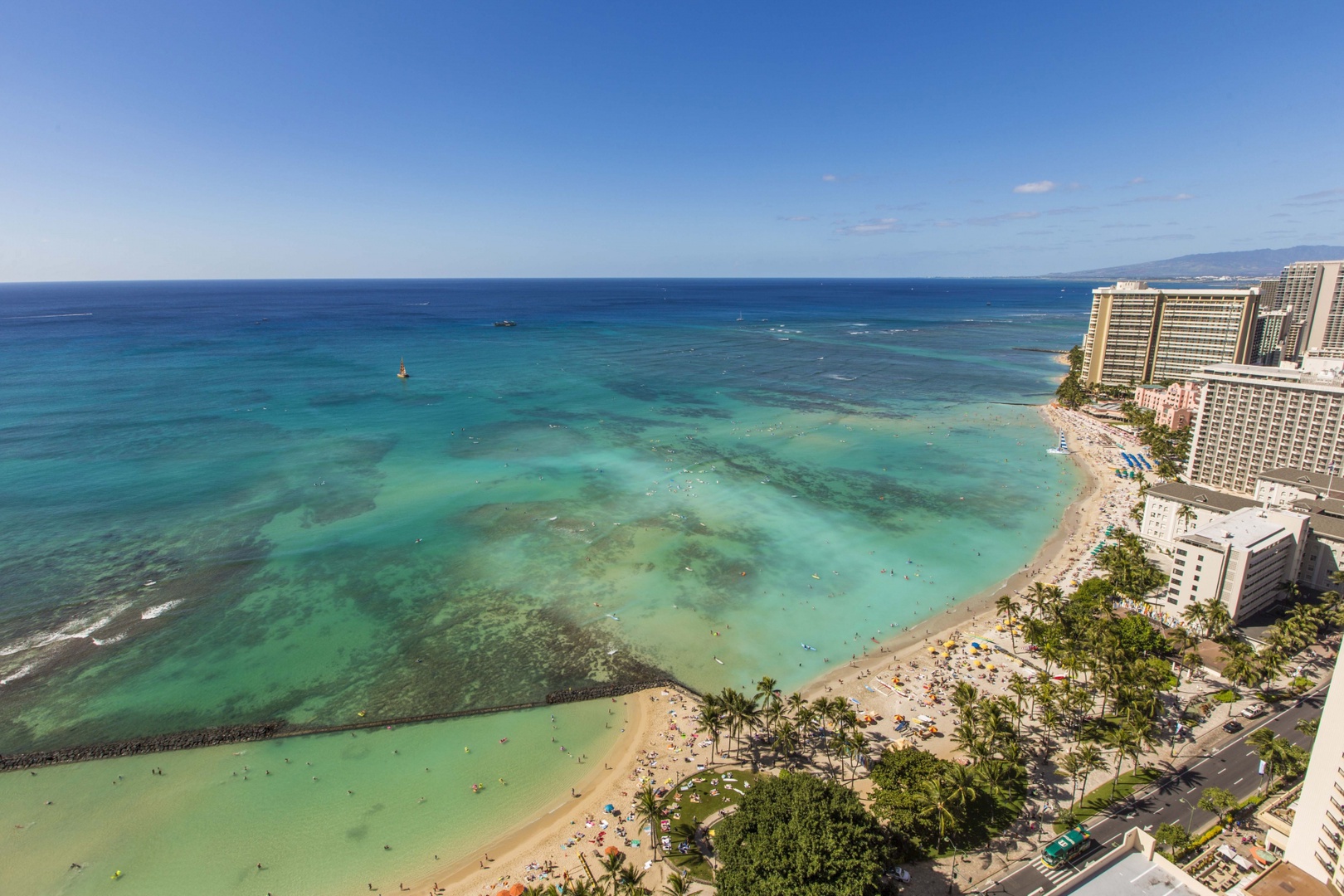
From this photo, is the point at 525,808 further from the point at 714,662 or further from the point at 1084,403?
the point at 1084,403

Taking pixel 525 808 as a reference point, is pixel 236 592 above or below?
above

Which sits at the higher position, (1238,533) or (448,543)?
(1238,533)

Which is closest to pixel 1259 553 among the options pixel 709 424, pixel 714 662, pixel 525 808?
pixel 714 662

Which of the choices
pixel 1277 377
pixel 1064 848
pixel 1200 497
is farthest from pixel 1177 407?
pixel 1064 848

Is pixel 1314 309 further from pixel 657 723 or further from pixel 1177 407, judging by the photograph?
pixel 657 723

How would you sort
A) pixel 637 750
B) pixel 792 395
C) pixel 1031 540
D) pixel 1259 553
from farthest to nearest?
pixel 792 395 → pixel 1031 540 → pixel 1259 553 → pixel 637 750

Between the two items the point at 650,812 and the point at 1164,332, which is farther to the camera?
the point at 1164,332
